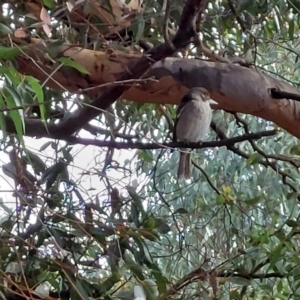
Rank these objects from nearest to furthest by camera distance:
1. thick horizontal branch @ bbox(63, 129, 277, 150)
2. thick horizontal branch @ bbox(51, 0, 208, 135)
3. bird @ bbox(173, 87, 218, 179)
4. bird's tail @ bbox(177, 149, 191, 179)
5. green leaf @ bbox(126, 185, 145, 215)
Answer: thick horizontal branch @ bbox(51, 0, 208, 135) → thick horizontal branch @ bbox(63, 129, 277, 150) → green leaf @ bbox(126, 185, 145, 215) → bird @ bbox(173, 87, 218, 179) → bird's tail @ bbox(177, 149, 191, 179)

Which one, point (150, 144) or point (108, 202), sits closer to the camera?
point (150, 144)

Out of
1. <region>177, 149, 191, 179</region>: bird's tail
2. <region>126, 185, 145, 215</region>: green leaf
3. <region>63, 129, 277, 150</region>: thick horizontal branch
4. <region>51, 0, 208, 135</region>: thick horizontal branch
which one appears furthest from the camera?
<region>177, 149, 191, 179</region>: bird's tail

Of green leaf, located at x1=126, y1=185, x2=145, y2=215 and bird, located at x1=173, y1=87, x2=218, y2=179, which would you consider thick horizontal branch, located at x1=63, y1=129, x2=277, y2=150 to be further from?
bird, located at x1=173, y1=87, x2=218, y2=179

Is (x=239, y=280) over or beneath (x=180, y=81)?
beneath

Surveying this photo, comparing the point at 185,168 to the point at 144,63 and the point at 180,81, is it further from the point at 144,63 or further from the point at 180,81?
the point at 144,63

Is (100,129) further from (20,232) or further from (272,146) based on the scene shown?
(272,146)

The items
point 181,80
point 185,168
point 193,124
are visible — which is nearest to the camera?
point 181,80

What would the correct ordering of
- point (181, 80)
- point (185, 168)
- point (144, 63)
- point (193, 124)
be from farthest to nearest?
point (193, 124) < point (185, 168) < point (181, 80) < point (144, 63)

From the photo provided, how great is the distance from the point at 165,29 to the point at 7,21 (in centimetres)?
29

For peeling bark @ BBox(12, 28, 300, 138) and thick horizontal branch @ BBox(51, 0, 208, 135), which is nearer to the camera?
thick horizontal branch @ BBox(51, 0, 208, 135)


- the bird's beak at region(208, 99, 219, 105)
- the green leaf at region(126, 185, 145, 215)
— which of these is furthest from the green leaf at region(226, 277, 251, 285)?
the bird's beak at region(208, 99, 219, 105)

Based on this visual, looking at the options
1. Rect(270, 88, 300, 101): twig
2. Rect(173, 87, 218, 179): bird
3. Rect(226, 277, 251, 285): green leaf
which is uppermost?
Rect(173, 87, 218, 179): bird

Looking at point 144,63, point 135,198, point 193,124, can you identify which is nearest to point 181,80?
point 144,63

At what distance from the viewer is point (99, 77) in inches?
50.0
